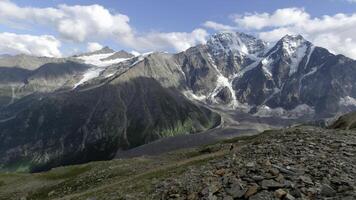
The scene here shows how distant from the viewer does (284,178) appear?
23.4m

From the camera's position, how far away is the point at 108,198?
35.5 m

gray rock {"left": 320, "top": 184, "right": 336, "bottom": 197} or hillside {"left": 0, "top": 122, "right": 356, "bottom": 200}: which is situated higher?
hillside {"left": 0, "top": 122, "right": 356, "bottom": 200}

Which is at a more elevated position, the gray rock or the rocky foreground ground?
the rocky foreground ground

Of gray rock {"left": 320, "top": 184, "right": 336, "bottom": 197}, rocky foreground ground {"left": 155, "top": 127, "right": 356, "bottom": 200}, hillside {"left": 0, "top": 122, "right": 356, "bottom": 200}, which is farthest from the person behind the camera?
hillside {"left": 0, "top": 122, "right": 356, "bottom": 200}

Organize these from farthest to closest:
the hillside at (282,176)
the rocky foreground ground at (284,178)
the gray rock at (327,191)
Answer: the hillside at (282,176), the rocky foreground ground at (284,178), the gray rock at (327,191)

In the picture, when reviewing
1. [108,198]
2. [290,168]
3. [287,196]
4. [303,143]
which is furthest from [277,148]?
[108,198]

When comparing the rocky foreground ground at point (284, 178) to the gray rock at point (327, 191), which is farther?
the rocky foreground ground at point (284, 178)

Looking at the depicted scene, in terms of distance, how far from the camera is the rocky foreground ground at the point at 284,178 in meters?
21.6

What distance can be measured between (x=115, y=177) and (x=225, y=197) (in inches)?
1488

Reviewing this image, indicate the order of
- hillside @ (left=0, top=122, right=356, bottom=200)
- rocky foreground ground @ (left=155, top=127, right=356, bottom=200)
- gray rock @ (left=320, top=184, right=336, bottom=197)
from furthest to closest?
hillside @ (left=0, top=122, right=356, bottom=200), rocky foreground ground @ (left=155, top=127, right=356, bottom=200), gray rock @ (left=320, top=184, right=336, bottom=197)

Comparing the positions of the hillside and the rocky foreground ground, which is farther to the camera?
the hillside

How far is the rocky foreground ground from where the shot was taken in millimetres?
21562

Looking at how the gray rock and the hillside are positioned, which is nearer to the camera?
the gray rock

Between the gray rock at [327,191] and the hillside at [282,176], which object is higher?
the hillside at [282,176]
